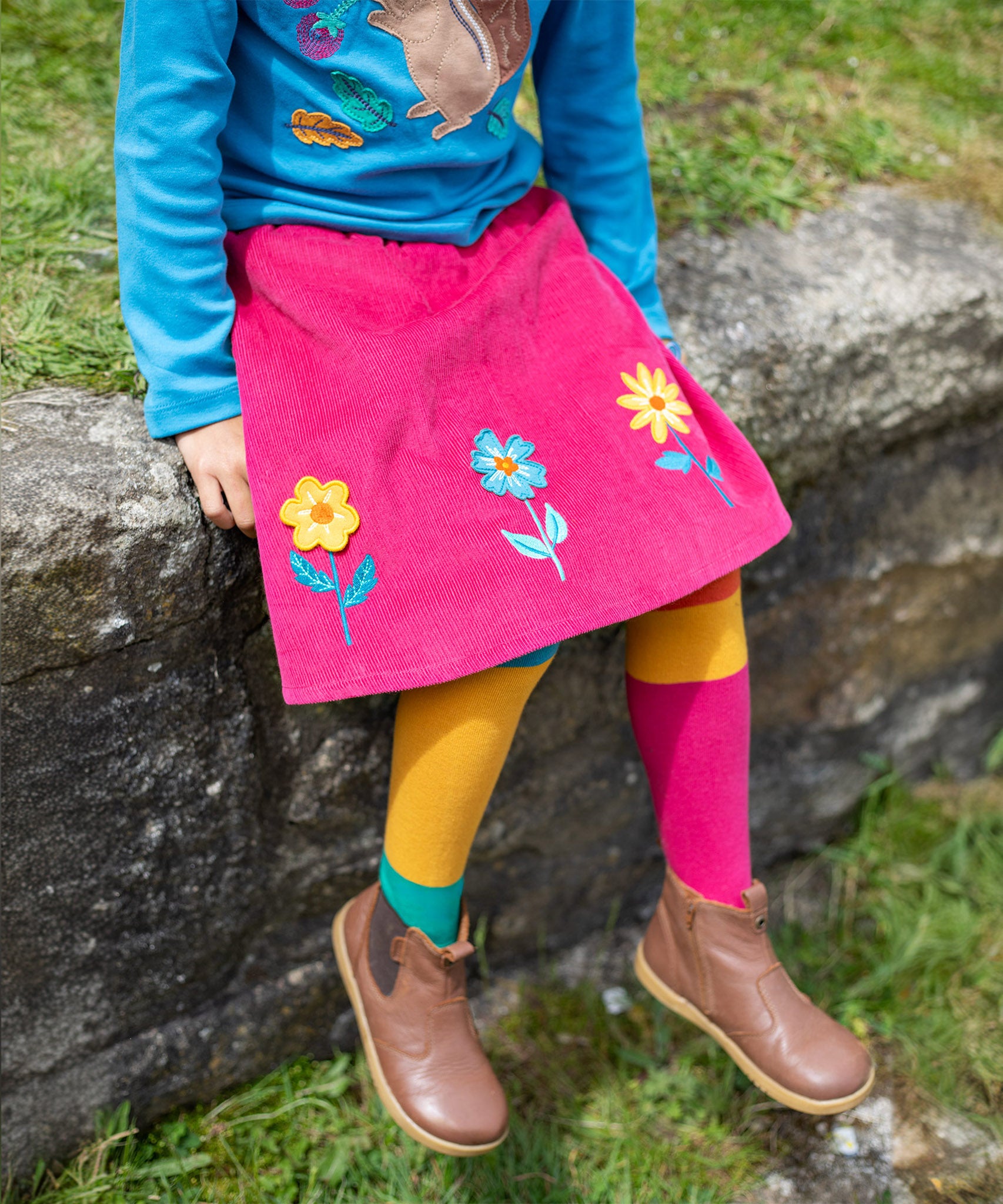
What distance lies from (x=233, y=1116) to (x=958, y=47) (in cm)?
286

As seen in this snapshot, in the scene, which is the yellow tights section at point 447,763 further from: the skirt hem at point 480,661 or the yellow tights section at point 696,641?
the yellow tights section at point 696,641

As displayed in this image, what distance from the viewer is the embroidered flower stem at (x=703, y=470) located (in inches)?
52.4

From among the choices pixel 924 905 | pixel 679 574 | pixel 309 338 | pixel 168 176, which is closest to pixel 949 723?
pixel 924 905

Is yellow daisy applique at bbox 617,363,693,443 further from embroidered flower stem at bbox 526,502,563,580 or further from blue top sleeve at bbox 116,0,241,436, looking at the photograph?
blue top sleeve at bbox 116,0,241,436

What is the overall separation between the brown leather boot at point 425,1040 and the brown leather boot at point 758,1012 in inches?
12.8

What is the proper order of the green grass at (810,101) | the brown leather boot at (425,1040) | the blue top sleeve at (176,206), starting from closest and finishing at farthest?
the blue top sleeve at (176,206), the brown leather boot at (425,1040), the green grass at (810,101)

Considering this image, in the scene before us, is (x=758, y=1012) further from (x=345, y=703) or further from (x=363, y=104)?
(x=363, y=104)

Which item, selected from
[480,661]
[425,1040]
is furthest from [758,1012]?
[480,661]

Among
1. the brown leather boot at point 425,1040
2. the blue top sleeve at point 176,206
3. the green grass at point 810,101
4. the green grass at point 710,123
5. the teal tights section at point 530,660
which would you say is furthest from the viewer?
the green grass at point 810,101

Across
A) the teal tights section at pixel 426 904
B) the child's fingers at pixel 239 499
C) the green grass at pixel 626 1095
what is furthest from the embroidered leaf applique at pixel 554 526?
the green grass at pixel 626 1095

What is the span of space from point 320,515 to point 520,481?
241mm

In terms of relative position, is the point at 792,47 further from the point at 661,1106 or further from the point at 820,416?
the point at 661,1106

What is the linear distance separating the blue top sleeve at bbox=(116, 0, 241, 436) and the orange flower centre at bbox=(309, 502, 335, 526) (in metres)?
0.19

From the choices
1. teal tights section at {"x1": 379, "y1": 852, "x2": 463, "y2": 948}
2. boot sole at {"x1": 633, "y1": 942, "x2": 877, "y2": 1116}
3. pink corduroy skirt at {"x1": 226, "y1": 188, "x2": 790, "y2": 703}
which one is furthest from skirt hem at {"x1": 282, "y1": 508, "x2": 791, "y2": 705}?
boot sole at {"x1": 633, "y1": 942, "x2": 877, "y2": 1116}
